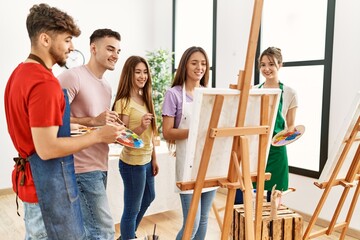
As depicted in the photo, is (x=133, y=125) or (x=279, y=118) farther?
(x=279, y=118)

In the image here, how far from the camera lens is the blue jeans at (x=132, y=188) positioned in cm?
222

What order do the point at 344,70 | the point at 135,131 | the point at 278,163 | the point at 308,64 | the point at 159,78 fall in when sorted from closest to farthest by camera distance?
1. the point at 135,131
2. the point at 278,163
3. the point at 344,70
4. the point at 308,64
5. the point at 159,78

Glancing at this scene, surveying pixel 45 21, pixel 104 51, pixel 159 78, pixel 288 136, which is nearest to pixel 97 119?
pixel 104 51

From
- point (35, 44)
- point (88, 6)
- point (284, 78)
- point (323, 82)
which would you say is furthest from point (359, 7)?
point (88, 6)

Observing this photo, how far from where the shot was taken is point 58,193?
1.27 m

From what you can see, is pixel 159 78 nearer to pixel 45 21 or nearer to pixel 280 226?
pixel 280 226

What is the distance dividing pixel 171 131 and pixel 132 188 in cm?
58

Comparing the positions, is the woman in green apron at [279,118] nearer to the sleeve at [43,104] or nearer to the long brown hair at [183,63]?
the long brown hair at [183,63]

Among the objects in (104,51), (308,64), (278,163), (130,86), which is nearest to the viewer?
(104,51)

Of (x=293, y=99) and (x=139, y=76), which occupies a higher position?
(x=139, y=76)

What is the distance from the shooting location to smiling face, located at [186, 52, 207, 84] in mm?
1940

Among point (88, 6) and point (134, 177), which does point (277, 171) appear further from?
point (88, 6)

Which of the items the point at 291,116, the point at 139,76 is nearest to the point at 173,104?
the point at 139,76

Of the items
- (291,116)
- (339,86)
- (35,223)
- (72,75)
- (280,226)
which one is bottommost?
(280,226)
